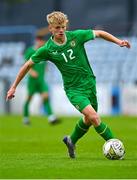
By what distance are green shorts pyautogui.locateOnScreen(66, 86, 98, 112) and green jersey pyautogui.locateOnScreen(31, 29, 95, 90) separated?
0.07m

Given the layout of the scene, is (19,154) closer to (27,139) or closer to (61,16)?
(61,16)

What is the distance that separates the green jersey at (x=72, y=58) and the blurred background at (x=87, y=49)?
46.3 feet

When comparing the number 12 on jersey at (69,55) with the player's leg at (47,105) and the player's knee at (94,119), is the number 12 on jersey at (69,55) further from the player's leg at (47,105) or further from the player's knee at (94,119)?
the player's leg at (47,105)

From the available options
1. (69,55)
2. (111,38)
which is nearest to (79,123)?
(69,55)

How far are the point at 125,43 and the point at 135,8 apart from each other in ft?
72.4

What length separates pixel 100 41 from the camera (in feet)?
102

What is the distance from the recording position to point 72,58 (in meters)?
12.9

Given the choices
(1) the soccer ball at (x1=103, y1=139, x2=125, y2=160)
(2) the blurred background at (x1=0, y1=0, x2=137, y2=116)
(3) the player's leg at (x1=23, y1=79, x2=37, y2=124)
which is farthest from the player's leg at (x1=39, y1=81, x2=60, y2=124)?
(1) the soccer ball at (x1=103, y1=139, x2=125, y2=160)

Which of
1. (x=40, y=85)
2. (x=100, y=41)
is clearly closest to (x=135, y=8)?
(x=100, y=41)

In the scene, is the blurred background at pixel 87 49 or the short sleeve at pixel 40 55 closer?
the short sleeve at pixel 40 55

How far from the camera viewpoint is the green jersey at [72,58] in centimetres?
1289

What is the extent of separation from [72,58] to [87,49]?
1823 cm

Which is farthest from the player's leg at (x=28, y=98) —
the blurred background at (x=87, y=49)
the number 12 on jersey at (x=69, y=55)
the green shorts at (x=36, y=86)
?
the number 12 on jersey at (x=69, y=55)

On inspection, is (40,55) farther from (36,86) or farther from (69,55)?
(36,86)
